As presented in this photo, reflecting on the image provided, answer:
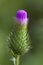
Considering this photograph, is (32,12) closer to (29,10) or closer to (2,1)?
(29,10)

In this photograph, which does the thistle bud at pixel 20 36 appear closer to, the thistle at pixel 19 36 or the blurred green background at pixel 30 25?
the thistle at pixel 19 36

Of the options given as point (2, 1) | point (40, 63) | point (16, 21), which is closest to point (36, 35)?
point (40, 63)

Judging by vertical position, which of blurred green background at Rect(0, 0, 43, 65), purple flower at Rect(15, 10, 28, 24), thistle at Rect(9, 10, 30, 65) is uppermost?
blurred green background at Rect(0, 0, 43, 65)

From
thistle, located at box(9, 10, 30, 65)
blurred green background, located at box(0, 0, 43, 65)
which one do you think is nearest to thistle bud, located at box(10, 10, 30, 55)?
thistle, located at box(9, 10, 30, 65)

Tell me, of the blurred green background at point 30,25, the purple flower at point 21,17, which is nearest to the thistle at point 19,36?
the purple flower at point 21,17

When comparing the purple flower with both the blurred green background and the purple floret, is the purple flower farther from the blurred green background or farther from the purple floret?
the blurred green background

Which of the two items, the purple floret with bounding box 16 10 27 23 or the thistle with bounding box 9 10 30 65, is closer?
the thistle with bounding box 9 10 30 65

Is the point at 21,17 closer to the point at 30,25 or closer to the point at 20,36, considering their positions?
the point at 20,36
